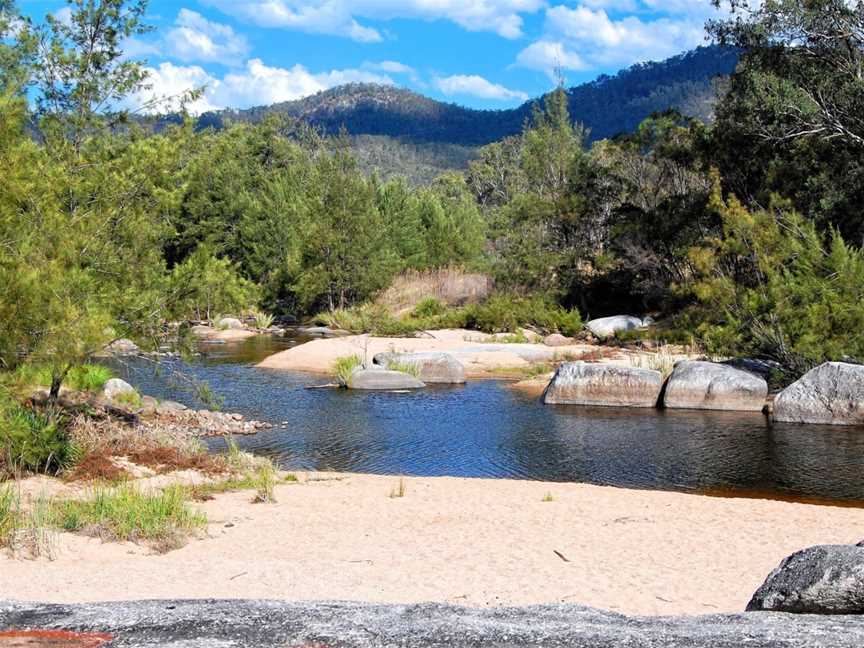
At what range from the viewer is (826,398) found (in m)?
19.9

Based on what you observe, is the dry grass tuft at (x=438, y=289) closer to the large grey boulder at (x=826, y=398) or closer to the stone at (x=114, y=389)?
Result: the large grey boulder at (x=826, y=398)

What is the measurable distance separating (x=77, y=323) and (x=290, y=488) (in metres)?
3.86

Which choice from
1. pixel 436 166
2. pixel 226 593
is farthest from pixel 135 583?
pixel 436 166

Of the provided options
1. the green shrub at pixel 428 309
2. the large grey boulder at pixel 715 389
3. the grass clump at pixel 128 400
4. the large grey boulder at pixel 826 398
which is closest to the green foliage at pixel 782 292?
the large grey boulder at pixel 715 389

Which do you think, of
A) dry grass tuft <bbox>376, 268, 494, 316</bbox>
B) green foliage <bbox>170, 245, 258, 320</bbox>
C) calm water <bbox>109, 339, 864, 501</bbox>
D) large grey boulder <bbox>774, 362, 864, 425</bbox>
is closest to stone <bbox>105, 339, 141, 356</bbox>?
calm water <bbox>109, 339, 864, 501</bbox>

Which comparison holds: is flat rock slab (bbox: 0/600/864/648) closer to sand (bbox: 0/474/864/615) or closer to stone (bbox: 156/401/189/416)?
sand (bbox: 0/474/864/615)

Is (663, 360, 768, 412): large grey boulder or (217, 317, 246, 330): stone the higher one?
(217, 317, 246, 330): stone

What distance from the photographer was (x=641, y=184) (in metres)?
38.2

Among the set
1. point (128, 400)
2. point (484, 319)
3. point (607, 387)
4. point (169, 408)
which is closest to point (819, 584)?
point (128, 400)

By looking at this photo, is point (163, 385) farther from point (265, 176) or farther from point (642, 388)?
point (265, 176)

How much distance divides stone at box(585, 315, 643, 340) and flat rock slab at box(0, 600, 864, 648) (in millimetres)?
31817

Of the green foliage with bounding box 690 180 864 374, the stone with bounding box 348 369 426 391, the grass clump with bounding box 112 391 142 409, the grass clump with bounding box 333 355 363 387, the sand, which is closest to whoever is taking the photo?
the sand

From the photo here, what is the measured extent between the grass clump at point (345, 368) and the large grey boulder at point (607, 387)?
583cm

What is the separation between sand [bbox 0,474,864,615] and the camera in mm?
8055
